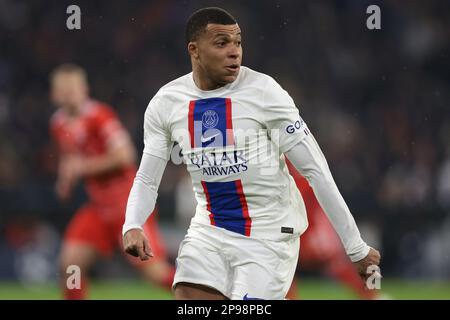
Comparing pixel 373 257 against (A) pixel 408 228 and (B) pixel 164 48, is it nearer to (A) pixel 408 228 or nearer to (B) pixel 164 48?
(A) pixel 408 228

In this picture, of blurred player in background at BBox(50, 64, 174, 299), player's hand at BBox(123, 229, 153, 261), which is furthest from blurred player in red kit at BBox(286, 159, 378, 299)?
player's hand at BBox(123, 229, 153, 261)

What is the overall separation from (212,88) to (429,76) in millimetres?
10882

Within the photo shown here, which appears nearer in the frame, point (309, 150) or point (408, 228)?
point (309, 150)

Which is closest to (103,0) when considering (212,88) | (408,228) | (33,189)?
(33,189)

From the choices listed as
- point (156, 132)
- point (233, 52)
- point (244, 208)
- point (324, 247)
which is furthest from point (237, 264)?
point (324, 247)

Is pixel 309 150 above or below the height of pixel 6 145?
below

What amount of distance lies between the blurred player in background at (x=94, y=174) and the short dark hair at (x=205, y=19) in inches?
145

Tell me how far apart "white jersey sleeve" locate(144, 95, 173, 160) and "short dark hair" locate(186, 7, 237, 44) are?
393mm

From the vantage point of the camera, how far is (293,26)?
15.9m

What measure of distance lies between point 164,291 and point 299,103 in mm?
3889

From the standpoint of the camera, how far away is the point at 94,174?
9203mm

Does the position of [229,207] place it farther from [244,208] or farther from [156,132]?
[156,132]

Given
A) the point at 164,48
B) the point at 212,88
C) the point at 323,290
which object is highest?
the point at 164,48

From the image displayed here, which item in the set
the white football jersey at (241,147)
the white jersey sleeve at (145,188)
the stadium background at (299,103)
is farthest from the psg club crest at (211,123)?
the stadium background at (299,103)
